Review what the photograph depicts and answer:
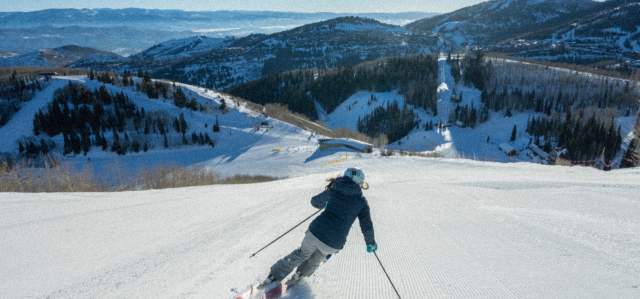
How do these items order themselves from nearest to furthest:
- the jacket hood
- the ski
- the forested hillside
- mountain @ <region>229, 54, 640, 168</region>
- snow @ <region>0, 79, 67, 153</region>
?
the ski
the jacket hood
snow @ <region>0, 79, 67, 153</region>
mountain @ <region>229, 54, 640, 168</region>
the forested hillside

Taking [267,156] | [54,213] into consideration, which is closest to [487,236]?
[54,213]

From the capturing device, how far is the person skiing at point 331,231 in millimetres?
4594

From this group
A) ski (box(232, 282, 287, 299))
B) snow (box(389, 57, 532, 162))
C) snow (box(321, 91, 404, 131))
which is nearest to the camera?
ski (box(232, 282, 287, 299))

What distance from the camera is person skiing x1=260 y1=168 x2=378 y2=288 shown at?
4594mm

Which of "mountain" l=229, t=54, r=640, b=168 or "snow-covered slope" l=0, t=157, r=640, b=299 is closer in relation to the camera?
"snow-covered slope" l=0, t=157, r=640, b=299

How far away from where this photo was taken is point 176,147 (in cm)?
3672

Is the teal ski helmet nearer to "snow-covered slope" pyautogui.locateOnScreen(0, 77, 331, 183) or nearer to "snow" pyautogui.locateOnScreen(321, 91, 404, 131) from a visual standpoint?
"snow-covered slope" pyautogui.locateOnScreen(0, 77, 331, 183)

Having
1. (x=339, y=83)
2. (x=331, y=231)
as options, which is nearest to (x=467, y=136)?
(x=339, y=83)

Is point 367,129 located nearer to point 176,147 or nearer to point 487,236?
point 176,147

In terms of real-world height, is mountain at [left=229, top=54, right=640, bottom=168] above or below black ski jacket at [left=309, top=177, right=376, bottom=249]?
below

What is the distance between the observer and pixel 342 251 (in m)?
6.08

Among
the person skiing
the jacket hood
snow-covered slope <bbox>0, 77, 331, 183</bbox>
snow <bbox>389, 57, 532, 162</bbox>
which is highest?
the jacket hood

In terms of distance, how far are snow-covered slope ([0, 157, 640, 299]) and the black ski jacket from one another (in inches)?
26.6

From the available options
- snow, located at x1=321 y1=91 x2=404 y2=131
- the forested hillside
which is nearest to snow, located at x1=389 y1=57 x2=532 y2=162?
the forested hillside
